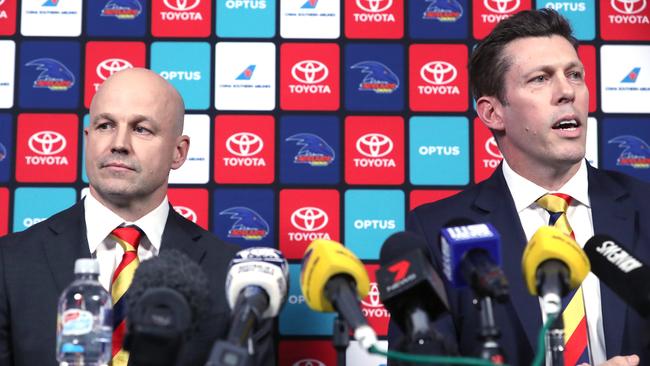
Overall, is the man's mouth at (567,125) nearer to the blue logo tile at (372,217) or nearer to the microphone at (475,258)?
the blue logo tile at (372,217)

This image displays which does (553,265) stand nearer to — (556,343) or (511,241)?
(556,343)

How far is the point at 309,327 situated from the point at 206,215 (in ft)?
1.30

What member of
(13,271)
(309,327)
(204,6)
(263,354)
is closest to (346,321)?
(263,354)

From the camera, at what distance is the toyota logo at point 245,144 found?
2.23 meters

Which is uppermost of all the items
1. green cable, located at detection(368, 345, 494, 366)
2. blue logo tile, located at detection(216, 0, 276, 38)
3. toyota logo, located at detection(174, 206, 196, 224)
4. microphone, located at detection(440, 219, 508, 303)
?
blue logo tile, located at detection(216, 0, 276, 38)

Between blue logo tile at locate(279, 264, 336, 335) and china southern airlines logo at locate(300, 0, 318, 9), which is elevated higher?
china southern airlines logo at locate(300, 0, 318, 9)

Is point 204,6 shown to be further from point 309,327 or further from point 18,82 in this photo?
point 309,327

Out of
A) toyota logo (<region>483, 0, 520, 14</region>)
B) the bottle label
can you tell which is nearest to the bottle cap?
the bottle label

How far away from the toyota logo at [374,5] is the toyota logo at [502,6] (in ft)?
Answer: 0.89

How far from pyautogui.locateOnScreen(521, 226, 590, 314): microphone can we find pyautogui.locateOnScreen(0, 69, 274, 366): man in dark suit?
33.6 inches

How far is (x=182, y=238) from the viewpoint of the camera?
73.9 inches

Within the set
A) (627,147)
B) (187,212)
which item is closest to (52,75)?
(187,212)

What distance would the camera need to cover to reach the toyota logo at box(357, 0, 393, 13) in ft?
7.60

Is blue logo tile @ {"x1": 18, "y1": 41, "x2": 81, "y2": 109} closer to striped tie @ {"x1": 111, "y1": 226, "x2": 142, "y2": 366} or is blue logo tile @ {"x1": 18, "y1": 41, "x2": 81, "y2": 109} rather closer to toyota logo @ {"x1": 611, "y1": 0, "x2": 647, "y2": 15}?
striped tie @ {"x1": 111, "y1": 226, "x2": 142, "y2": 366}
